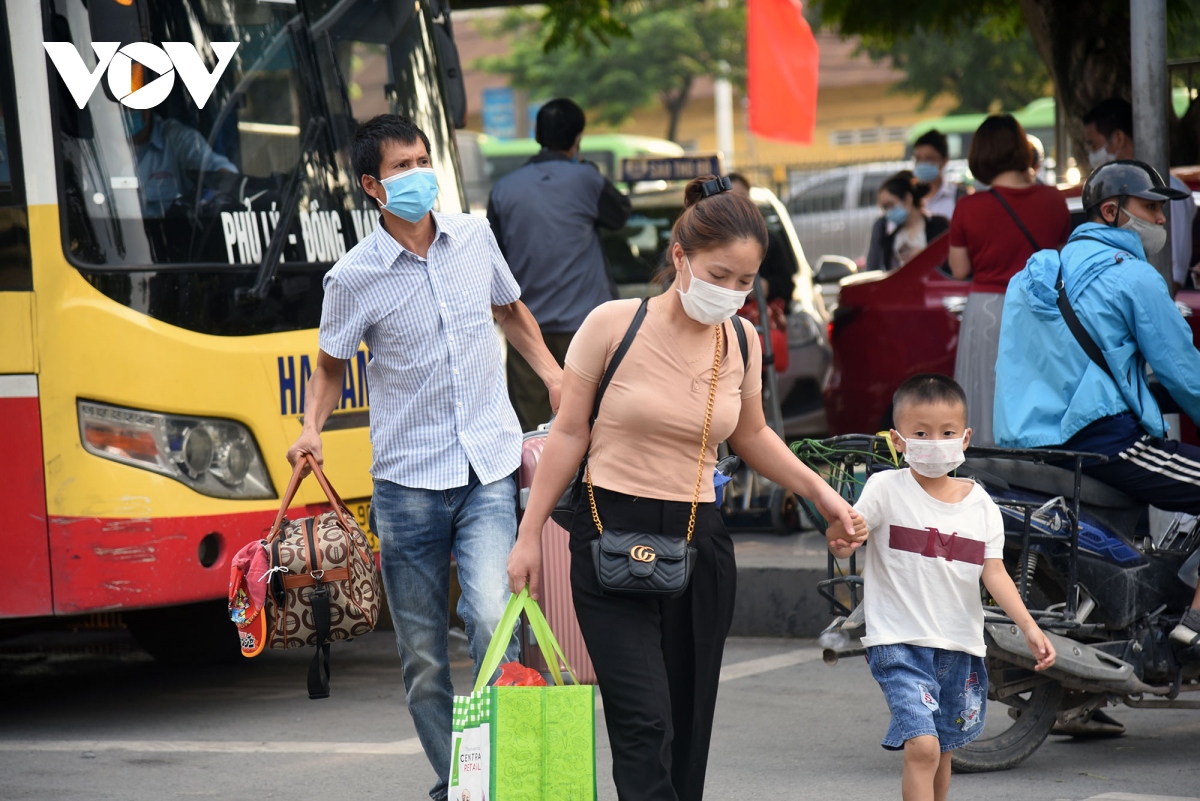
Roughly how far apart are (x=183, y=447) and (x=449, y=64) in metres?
2.39

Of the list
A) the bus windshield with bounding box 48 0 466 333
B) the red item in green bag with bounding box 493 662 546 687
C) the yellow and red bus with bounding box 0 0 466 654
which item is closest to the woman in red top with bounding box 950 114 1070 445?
the bus windshield with bounding box 48 0 466 333

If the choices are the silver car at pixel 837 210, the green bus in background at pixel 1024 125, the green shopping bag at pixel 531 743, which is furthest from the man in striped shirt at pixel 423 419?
the green bus in background at pixel 1024 125

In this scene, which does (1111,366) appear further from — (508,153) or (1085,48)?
(508,153)

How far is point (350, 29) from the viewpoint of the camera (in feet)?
21.2

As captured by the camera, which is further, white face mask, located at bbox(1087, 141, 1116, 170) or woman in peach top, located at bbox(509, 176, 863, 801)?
white face mask, located at bbox(1087, 141, 1116, 170)

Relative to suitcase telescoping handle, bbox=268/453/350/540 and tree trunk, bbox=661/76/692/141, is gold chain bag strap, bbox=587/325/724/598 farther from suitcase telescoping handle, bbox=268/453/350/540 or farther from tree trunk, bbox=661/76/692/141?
tree trunk, bbox=661/76/692/141

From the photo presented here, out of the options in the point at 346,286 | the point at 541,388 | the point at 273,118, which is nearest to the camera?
the point at 346,286

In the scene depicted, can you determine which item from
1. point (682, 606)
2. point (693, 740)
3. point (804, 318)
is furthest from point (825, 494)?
point (804, 318)

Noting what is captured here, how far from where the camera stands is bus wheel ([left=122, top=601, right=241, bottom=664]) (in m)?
6.75

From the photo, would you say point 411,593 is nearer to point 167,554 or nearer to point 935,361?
point 167,554

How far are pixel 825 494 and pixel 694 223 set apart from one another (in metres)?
0.70

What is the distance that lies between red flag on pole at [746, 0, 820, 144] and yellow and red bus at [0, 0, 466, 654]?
4902 mm

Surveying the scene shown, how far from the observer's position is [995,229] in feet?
22.6

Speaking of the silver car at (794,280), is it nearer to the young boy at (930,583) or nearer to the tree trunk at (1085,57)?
the tree trunk at (1085,57)
